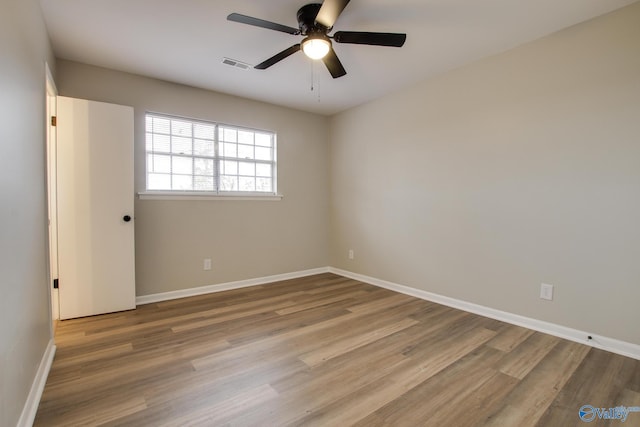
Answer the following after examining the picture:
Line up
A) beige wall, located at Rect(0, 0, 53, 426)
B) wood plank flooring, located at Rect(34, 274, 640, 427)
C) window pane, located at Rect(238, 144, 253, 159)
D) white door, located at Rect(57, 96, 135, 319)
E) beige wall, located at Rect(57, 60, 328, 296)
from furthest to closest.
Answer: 1. window pane, located at Rect(238, 144, 253, 159)
2. beige wall, located at Rect(57, 60, 328, 296)
3. white door, located at Rect(57, 96, 135, 319)
4. wood plank flooring, located at Rect(34, 274, 640, 427)
5. beige wall, located at Rect(0, 0, 53, 426)

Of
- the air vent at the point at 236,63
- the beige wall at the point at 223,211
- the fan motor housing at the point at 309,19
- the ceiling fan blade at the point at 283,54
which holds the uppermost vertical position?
the air vent at the point at 236,63

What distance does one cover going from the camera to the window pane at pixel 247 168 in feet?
13.3

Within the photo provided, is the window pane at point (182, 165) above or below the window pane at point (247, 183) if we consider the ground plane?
above

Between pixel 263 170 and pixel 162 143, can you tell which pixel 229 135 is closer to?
pixel 263 170

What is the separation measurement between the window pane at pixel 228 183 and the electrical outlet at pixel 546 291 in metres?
3.54

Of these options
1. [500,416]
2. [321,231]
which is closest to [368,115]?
[321,231]

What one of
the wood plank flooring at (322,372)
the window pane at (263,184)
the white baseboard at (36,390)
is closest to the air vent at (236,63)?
the window pane at (263,184)

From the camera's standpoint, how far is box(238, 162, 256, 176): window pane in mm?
4055

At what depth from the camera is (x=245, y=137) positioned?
4.08m

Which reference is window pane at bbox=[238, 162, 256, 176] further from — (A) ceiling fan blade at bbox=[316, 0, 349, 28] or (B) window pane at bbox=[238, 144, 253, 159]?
(A) ceiling fan blade at bbox=[316, 0, 349, 28]

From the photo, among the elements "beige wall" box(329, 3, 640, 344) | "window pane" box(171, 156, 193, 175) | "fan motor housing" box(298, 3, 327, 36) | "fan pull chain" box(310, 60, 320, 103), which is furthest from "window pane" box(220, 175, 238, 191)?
"fan motor housing" box(298, 3, 327, 36)

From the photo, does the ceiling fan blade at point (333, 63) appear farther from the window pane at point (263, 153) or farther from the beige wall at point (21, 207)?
the window pane at point (263, 153)

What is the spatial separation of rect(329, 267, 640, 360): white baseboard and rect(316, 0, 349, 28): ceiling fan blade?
2.90 meters

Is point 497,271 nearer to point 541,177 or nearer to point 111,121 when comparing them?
point 541,177
